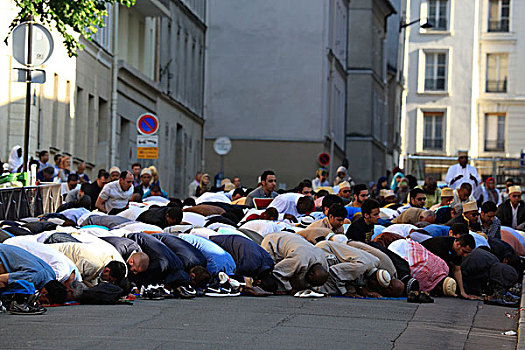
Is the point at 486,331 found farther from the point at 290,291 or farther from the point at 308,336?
the point at 290,291

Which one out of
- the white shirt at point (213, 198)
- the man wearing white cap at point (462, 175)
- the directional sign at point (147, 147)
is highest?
the directional sign at point (147, 147)

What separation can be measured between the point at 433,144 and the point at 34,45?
63357mm

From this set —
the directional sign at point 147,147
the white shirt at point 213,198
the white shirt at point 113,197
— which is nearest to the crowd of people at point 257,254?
the white shirt at point 113,197

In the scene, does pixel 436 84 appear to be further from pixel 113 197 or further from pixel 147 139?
pixel 113 197

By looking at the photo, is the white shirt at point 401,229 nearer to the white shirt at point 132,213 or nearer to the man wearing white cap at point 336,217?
the man wearing white cap at point 336,217

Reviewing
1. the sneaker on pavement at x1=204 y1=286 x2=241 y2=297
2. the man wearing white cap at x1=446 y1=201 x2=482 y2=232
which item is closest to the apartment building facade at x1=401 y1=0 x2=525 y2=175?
the man wearing white cap at x1=446 y1=201 x2=482 y2=232

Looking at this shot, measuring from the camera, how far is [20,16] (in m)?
29.4

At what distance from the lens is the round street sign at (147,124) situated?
3281 centimetres

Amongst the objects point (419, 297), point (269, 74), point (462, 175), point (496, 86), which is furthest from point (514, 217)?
point (496, 86)

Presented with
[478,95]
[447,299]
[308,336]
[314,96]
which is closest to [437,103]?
[478,95]

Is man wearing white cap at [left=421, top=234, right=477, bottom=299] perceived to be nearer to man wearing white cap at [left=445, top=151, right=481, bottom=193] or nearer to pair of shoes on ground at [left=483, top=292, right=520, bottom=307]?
pair of shoes on ground at [left=483, top=292, right=520, bottom=307]

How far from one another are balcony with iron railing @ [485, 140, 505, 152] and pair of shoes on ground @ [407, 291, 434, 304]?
217ft

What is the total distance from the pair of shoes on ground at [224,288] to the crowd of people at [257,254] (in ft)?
0.06

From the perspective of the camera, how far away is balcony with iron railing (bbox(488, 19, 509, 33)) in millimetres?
83625
